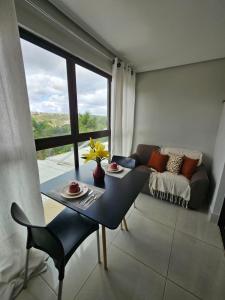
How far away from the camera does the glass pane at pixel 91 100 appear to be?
1.94m

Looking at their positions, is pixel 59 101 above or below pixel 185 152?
above

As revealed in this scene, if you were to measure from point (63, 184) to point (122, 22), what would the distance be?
5.92 ft

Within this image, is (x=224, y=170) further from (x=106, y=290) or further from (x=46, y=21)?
(x=46, y=21)

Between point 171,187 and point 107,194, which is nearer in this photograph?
point 107,194

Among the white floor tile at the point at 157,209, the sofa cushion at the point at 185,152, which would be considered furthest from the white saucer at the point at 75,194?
the sofa cushion at the point at 185,152

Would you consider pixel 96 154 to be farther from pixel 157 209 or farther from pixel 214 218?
pixel 214 218

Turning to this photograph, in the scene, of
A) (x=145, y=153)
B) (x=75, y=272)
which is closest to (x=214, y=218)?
(x=145, y=153)

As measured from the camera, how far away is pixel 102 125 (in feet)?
8.32

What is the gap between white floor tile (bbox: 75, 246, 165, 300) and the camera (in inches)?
39.9

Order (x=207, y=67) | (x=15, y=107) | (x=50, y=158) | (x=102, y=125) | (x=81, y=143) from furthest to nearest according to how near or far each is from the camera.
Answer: (x=102, y=125)
(x=207, y=67)
(x=81, y=143)
(x=50, y=158)
(x=15, y=107)

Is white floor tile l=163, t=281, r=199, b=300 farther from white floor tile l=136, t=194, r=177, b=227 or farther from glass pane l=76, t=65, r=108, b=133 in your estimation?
glass pane l=76, t=65, r=108, b=133

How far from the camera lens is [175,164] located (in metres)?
2.25

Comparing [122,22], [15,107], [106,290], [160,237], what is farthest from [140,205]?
[122,22]

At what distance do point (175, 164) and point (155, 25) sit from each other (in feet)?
6.29
